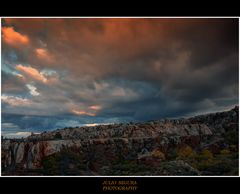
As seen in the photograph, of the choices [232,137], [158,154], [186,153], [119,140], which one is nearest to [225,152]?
[232,137]

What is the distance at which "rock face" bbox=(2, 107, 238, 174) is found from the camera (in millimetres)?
11320

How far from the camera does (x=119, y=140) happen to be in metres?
11.7

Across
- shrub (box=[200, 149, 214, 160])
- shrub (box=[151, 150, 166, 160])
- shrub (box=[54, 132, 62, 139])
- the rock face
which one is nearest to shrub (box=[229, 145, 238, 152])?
the rock face

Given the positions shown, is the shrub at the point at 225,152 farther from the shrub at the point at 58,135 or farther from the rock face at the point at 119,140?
the shrub at the point at 58,135

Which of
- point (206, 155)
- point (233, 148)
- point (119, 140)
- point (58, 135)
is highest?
point (58, 135)

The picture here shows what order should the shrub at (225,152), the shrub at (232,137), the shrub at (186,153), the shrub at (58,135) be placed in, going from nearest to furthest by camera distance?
1. the shrub at (232,137)
2. the shrub at (225,152)
3. the shrub at (186,153)
4. the shrub at (58,135)

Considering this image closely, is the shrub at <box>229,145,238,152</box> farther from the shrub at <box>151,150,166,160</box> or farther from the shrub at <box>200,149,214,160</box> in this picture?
the shrub at <box>151,150,166,160</box>

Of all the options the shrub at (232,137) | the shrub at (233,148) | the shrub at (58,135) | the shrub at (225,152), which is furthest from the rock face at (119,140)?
the shrub at (233,148)

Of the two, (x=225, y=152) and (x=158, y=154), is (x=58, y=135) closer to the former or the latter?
(x=158, y=154)

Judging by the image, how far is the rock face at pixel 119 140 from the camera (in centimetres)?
1132

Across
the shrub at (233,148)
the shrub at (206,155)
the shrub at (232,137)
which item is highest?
the shrub at (232,137)

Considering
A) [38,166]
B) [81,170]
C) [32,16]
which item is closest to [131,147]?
[81,170]
